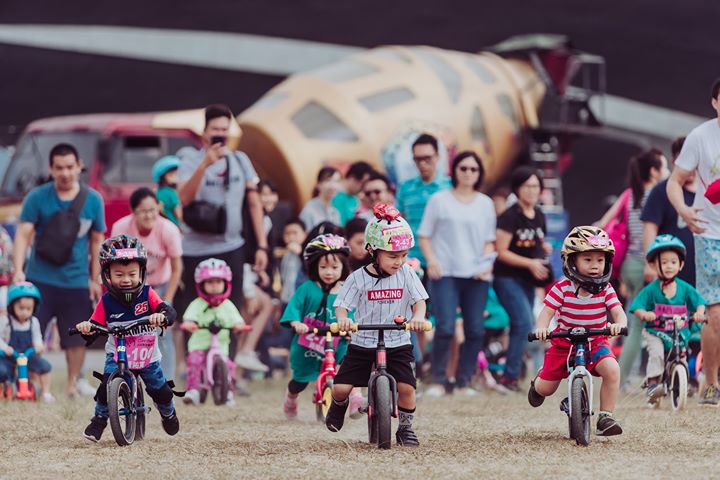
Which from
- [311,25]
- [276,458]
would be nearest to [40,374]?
[276,458]

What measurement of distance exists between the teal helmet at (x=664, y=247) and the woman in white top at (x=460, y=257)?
1.88 metres

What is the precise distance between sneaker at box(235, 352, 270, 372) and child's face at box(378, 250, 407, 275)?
5.20m

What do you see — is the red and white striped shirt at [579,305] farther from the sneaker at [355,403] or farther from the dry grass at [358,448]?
the sneaker at [355,403]

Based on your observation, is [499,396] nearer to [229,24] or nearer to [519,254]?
[519,254]

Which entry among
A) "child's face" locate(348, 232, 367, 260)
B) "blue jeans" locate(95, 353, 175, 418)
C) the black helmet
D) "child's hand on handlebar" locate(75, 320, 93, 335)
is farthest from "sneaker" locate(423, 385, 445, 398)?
"child's hand on handlebar" locate(75, 320, 93, 335)

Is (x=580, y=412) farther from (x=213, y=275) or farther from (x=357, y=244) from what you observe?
(x=213, y=275)

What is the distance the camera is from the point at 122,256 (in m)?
7.70

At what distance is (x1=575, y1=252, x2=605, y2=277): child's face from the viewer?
7.62 m

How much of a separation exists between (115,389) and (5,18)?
20927 millimetres

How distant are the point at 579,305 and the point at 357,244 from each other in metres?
3.01

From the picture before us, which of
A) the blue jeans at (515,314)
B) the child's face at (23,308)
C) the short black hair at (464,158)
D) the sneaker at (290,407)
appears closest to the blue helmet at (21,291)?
the child's face at (23,308)

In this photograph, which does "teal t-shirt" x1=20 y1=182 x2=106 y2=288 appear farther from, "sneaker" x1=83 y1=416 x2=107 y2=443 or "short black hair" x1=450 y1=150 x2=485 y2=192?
"sneaker" x1=83 y1=416 x2=107 y2=443

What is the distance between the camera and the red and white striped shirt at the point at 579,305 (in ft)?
25.4

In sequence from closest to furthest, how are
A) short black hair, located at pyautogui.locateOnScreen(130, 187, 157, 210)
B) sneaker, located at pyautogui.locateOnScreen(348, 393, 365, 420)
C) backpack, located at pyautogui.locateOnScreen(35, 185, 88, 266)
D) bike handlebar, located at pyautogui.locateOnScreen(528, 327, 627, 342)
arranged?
1. bike handlebar, located at pyautogui.locateOnScreen(528, 327, 627, 342)
2. sneaker, located at pyautogui.locateOnScreen(348, 393, 365, 420)
3. backpack, located at pyautogui.locateOnScreen(35, 185, 88, 266)
4. short black hair, located at pyautogui.locateOnScreen(130, 187, 157, 210)
